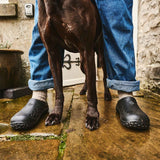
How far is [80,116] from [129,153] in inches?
16.6

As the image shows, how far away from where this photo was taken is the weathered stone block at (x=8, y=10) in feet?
5.96

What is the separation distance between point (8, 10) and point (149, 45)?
72.4 inches

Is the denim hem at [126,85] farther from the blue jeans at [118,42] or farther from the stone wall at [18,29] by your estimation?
the stone wall at [18,29]

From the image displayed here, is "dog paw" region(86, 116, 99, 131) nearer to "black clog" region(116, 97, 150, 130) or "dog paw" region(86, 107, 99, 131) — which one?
"dog paw" region(86, 107, 99, 131)

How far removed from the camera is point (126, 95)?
3.00ft

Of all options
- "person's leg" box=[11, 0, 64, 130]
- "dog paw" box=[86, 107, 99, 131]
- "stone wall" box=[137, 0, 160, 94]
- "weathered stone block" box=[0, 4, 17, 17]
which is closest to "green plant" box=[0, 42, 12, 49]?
"weathered stone block" box=[0, 4, 17, 17]

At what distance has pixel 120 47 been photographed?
90cm

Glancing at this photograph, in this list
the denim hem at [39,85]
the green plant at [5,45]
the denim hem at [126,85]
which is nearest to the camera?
the denim hem at [126,85]

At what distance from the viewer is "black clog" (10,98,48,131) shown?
73 cm

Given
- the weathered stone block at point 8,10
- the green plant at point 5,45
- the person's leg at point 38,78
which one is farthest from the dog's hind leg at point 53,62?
the weathered stone block at point 8,10

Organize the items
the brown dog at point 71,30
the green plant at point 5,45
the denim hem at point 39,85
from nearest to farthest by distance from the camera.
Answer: the brown dog at point 71,30
the denim hem at point 39,85
the green plant at point 5,45

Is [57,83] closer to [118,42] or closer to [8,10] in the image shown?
[118,42]

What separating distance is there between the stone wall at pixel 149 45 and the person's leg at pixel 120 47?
0.68 m

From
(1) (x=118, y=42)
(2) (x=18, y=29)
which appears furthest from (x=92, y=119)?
(2) (x=18, y=29)
